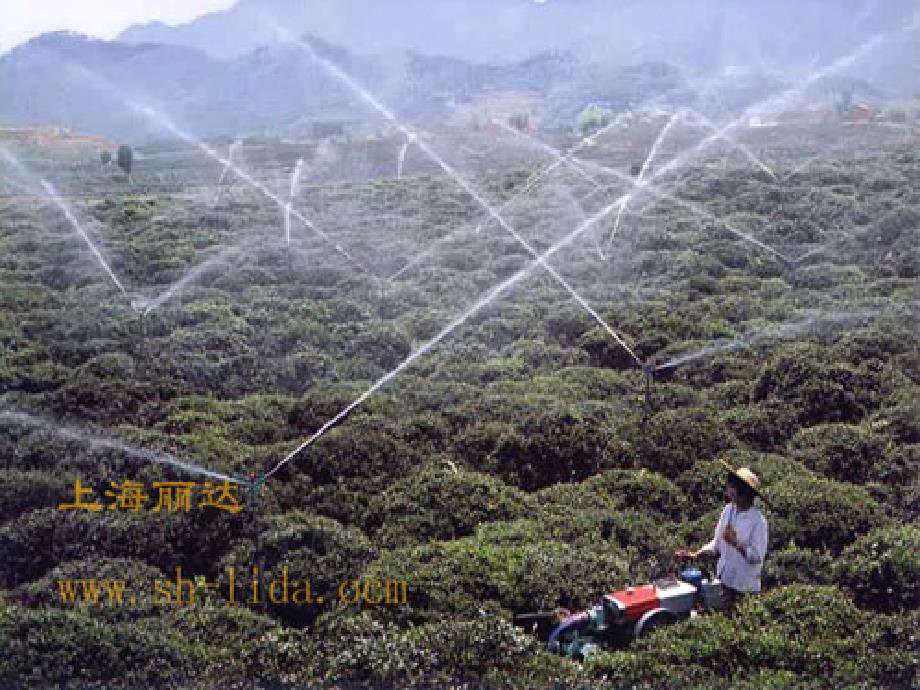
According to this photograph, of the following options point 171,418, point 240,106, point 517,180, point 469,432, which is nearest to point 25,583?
point 171,418

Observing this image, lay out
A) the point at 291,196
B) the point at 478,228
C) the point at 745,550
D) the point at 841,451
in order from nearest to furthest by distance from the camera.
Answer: the point at 745,550
the point at 841,451
the point at 478,228
the point at 291,196

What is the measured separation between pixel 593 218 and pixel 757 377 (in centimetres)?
2048

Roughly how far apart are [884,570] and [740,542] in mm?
2007

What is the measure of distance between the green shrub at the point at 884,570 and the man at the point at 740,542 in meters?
1.47

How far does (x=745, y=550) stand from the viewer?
334 inches

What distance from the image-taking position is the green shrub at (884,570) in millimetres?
9148

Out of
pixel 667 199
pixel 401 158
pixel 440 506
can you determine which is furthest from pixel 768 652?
pixel 401 158

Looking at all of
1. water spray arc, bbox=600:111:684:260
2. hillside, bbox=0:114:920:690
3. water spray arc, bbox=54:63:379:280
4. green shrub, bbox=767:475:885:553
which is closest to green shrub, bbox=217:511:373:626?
hillside, bbox=0:114:920:690

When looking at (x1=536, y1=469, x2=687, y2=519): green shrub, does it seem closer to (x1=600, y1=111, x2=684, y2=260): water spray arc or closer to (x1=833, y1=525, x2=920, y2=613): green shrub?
(x1=833, y1=525, x2=920, y2=613): green shrub

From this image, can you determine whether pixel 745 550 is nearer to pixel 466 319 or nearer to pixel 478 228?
pixel 466 319

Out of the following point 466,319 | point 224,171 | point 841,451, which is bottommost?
point 841,451

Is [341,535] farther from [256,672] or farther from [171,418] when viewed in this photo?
[171,418]

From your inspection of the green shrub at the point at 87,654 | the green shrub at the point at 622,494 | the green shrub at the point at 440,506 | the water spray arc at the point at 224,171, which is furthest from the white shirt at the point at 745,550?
the water spray arc at the point at 224,171

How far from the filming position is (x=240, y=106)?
190 metres
